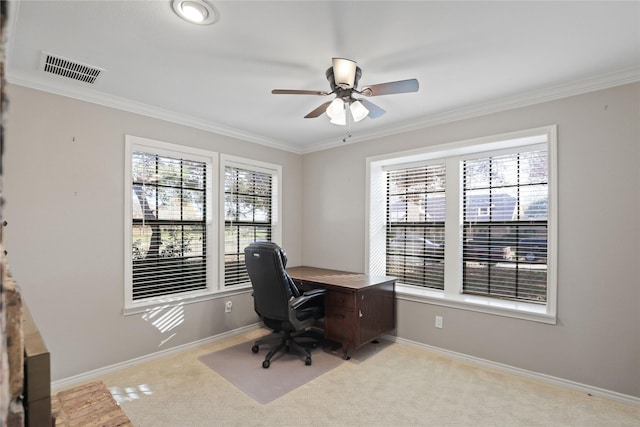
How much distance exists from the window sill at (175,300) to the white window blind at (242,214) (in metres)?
0.11

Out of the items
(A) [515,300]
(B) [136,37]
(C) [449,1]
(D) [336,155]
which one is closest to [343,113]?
(C) [449,1]

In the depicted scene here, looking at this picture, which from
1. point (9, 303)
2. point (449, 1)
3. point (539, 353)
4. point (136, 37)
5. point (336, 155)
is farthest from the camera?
point (336, 155)

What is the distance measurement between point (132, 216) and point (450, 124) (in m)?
3.28

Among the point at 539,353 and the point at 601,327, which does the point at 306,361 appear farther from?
the point at 601,327

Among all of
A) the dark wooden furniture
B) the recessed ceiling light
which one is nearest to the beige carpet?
the dark wooden furniture

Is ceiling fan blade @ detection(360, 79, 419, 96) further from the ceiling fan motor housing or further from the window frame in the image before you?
the window frame

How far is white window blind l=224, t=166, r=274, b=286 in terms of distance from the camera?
154 inches

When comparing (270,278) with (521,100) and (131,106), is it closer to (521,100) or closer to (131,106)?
(131,106)

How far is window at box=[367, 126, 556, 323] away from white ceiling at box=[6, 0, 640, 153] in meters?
0.60

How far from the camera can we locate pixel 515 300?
125 inches

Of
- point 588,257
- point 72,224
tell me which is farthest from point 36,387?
point 588,257

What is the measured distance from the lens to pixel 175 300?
133 inches

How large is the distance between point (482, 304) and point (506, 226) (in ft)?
2.65

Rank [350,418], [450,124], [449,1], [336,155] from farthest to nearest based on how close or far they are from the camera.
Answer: [336,155], [450,124], [350,418], [449,1]
